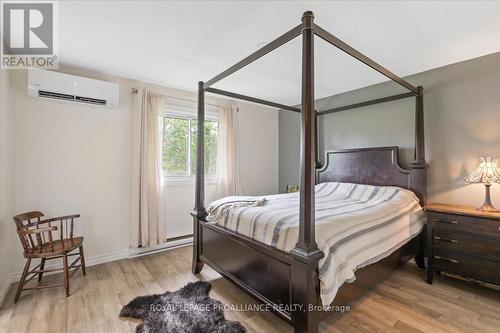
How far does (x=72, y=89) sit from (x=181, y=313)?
256cm

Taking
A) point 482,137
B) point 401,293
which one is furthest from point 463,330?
point 482,137

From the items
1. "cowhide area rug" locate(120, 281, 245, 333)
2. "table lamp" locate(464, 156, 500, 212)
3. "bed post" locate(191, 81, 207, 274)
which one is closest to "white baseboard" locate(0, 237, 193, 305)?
"bed post" locate(191, 81, 207, 274)

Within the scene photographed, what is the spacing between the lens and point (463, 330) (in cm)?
172

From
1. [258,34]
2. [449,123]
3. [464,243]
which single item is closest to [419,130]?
[449,123]

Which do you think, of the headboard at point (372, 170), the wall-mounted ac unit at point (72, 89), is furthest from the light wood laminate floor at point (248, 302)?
the wall-mounted ac unit at point (72, 89)

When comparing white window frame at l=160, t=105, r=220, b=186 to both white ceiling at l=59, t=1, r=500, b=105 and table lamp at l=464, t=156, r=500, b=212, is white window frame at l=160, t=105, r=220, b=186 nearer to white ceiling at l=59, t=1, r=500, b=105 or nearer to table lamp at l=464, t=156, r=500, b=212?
white ceiling at l=59, t=1, r=500, b=105

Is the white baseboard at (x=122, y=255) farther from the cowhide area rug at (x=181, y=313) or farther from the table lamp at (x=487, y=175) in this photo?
the table lamp at (x=487, y=175)

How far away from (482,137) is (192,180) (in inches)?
140

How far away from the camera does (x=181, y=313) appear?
1874mm

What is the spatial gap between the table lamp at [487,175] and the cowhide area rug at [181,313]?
8.21ft

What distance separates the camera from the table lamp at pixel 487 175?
7.22 feet

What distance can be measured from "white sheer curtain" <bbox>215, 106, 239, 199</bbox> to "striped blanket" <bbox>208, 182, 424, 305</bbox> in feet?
4.47

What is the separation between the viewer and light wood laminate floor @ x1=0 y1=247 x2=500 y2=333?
5.78 ft

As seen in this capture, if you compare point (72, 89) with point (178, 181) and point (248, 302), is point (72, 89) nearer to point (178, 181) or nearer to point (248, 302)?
point (178, 181)
